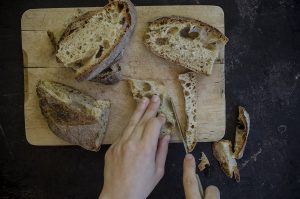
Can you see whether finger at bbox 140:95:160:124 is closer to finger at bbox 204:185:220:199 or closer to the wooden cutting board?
the wooden cutting board

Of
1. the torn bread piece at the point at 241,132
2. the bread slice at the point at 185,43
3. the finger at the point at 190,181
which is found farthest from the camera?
the torn bread piece at the point at 241,132

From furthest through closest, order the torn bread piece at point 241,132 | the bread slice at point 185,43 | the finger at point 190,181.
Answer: the torn bread piece at point 241,132, the bread slice at point 185,43, the finger at point 190,181

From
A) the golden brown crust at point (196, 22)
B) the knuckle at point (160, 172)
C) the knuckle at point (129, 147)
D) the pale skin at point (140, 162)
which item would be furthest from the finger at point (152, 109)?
the golden brown crust at point (196, 22)

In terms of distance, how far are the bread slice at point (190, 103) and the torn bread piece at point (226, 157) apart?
131 millimetres

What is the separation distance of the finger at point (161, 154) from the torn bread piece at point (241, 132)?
0.36m

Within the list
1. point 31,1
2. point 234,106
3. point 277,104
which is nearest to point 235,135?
point 234,106

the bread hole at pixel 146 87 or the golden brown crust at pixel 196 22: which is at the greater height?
the golden brown crust at pixel 196 22

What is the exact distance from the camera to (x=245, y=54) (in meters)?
1.74

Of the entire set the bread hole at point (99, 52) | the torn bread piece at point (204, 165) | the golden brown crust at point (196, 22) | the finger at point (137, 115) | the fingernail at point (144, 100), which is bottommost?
the torn bread piece at point (204, 165)

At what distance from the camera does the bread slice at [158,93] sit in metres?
1.64

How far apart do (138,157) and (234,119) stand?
0.53m

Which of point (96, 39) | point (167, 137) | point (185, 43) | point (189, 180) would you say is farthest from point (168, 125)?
point (96, 39)

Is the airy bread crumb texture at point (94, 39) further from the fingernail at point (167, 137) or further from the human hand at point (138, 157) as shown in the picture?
the fingernail at point (167, 137)

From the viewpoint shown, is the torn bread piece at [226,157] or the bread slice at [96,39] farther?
the torn bread piece at [226,157]
